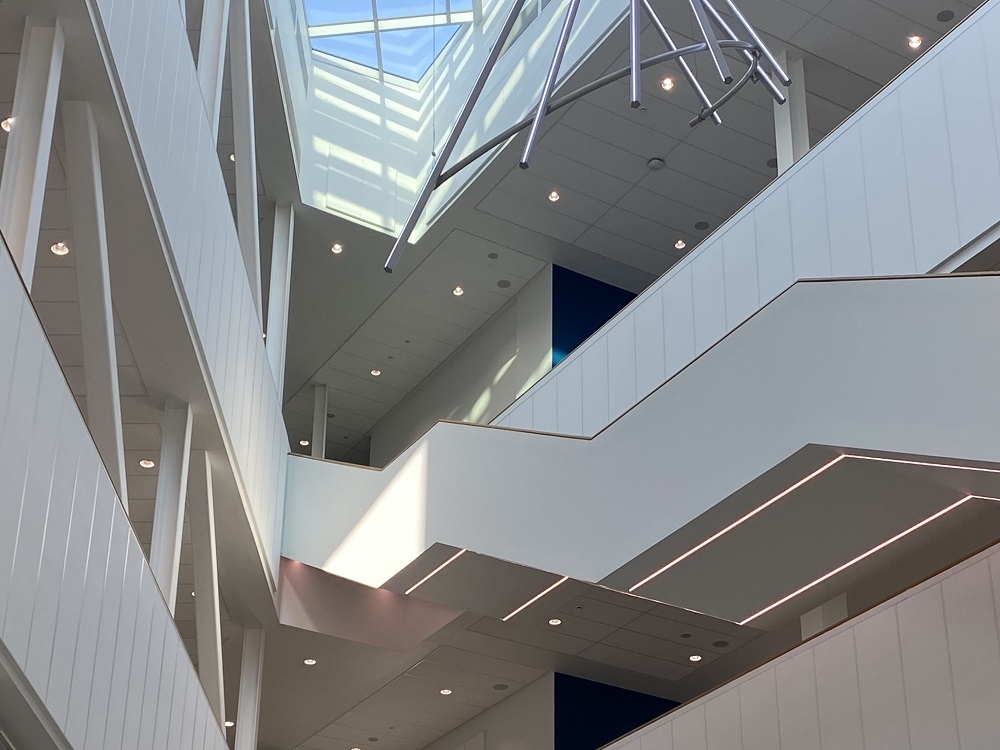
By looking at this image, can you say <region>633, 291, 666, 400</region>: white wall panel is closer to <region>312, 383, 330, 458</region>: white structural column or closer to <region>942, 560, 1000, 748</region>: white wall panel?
<region>942, 560, 1000, 748</region>: white wall panel

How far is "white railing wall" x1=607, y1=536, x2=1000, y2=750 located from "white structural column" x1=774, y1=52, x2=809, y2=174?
621 cm

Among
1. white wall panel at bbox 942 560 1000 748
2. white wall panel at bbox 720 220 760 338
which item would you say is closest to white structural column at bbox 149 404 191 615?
white wall panel at bbox 720 220 760 338

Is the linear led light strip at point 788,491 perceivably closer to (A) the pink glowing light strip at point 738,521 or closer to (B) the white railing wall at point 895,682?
(A) the pink glowing light strip at point 738,521

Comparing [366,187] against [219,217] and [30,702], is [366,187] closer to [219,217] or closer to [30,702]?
[219,217]

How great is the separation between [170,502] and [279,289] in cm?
633

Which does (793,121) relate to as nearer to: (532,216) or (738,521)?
(532,216)

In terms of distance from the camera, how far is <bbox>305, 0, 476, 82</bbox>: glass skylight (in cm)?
1895

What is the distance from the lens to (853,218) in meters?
11.9

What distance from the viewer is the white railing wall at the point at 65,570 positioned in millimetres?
6246

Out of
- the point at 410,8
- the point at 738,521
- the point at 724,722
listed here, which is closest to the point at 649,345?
the point at 724,722

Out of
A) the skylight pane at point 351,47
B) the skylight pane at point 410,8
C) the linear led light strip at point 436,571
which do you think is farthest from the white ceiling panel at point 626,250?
the linear led light strip at point 436,571

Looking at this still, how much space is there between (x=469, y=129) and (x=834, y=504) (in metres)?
10.8

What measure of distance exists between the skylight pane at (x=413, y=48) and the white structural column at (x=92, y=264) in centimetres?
1139

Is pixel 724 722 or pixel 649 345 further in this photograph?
pixel 649 345
